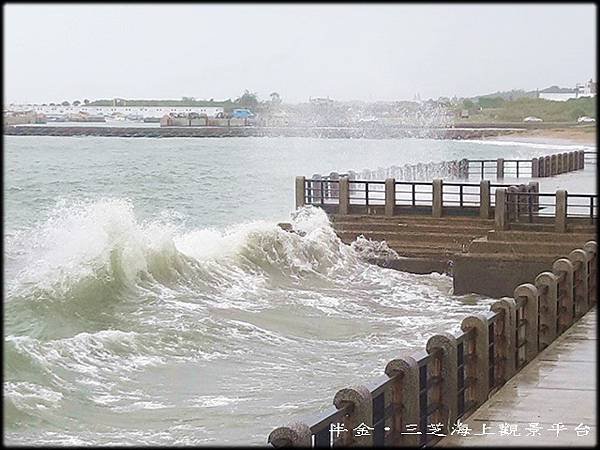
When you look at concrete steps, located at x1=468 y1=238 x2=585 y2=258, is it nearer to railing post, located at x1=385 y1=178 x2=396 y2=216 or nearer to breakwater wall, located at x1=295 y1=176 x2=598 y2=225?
breakwater wall, located at x1=295 y1=176 x2=598 y2=225

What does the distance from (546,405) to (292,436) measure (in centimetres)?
308

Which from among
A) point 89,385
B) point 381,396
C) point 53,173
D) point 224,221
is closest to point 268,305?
point 89,385

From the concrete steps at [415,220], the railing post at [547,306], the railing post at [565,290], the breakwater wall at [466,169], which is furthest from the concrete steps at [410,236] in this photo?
the railing post at [547,306]

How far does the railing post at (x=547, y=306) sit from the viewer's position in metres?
10.6

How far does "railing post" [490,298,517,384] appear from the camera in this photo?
352 inches

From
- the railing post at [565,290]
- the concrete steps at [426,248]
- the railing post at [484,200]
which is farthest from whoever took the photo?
the railing post at [484,200]

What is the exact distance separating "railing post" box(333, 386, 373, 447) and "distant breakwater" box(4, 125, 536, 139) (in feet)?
407

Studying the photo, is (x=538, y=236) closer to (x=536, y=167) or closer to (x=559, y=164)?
(x=536, y=167)

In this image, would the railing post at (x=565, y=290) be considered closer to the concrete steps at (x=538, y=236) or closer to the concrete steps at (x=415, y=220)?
the concrete steps at (x=538, y=236)

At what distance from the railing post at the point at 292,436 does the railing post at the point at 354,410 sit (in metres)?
0.65

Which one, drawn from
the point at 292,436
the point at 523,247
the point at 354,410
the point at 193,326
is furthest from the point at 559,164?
the point at 292,436

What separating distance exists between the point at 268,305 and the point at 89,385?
6.31m

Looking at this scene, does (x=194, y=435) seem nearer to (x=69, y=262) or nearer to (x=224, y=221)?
(x=69, y=262)

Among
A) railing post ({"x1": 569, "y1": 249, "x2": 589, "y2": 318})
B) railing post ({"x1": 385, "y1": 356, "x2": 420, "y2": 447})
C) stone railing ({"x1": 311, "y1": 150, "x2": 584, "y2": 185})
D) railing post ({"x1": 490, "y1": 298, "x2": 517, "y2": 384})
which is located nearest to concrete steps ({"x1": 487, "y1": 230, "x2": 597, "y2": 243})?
railing post ({"x1": 569, "y1": 249, "x2": 589, "y2": 318})
